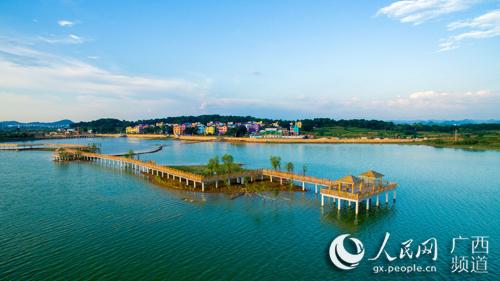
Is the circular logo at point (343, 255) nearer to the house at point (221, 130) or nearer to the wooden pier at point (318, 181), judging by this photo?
the wooden pier at point (318, 181)

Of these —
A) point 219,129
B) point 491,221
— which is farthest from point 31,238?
point 219,129

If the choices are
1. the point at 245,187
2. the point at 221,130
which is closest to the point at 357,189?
the point at 245,187

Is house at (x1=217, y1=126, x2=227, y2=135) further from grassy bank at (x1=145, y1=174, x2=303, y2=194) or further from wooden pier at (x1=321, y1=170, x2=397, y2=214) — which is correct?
wooden pier at (x1=321, y1=170, x2=397, y2=214)

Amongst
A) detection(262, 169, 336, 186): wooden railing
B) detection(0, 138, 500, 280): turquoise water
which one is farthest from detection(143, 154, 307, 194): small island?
detection(0, 138, 500, 280): turquoise water

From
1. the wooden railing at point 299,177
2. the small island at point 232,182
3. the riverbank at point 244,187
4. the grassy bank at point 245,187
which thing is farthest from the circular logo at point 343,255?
the small island at point 232,182

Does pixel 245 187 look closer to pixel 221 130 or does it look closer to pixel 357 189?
pixel 357 189
